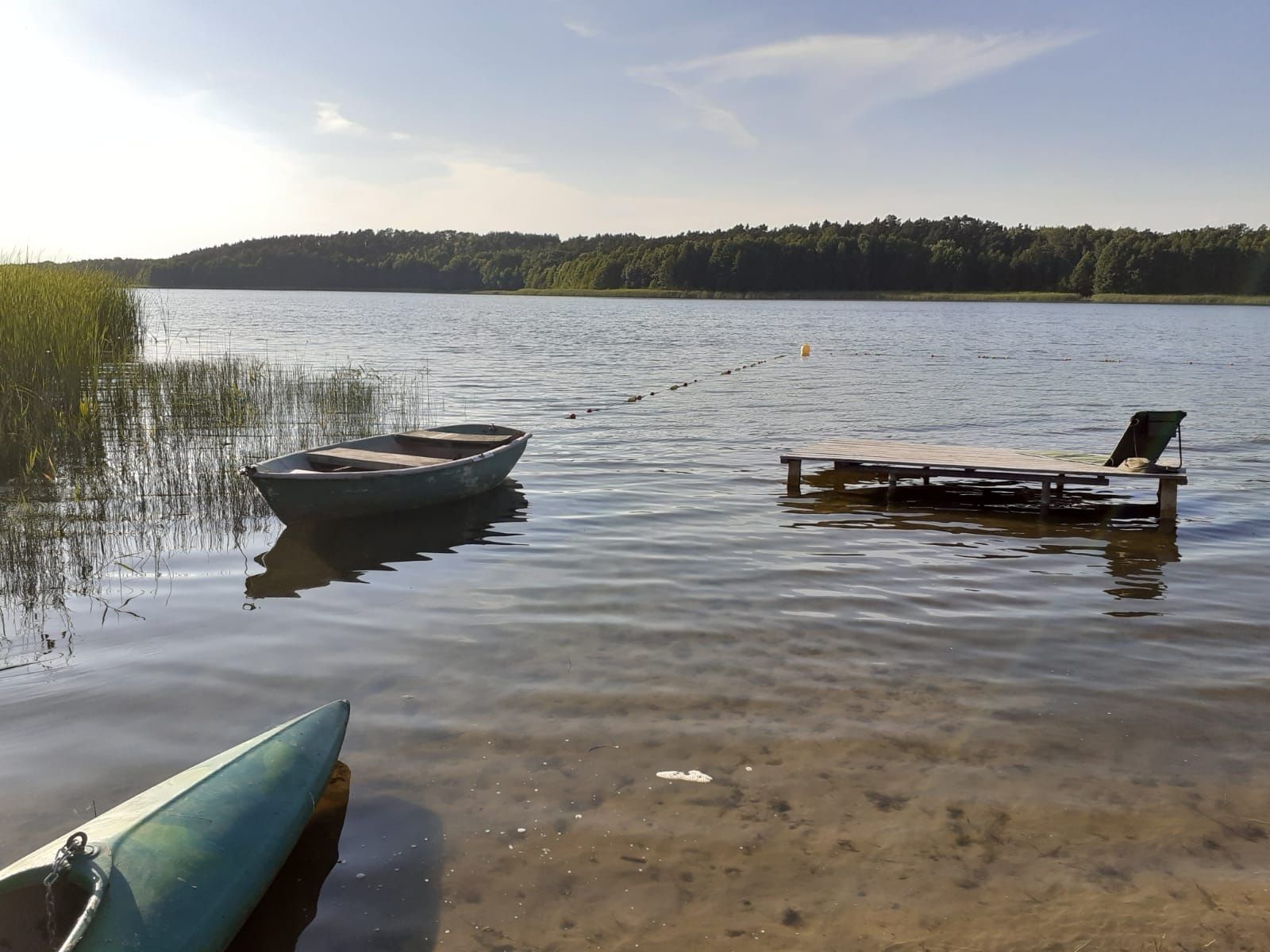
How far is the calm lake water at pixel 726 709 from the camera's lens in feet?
12.5

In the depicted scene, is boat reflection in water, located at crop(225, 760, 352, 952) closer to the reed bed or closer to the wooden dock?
the reed bed

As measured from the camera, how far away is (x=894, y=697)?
565 cm

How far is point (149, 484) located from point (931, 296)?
368 ft

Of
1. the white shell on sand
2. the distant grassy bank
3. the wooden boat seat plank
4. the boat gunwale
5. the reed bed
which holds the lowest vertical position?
the white shell on sand

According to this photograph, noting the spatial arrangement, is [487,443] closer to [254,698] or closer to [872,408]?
[254,698]

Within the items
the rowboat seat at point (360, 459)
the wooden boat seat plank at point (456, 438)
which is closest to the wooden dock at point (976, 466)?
the wooden boat seat plank at point (456, 438)

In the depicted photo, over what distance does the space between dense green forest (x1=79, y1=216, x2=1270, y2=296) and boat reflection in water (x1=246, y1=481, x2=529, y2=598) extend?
10888 cm

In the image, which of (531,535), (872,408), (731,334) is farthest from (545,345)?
(531,535)

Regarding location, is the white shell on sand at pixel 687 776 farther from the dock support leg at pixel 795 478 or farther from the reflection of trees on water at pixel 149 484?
the dock support leg at pixel 795 478

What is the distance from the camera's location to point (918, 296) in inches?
4473

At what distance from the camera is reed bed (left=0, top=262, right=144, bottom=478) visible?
11.1 metres

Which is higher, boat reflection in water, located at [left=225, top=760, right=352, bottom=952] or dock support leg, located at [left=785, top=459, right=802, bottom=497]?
dock support leg, located at [left=785, top=459, right=802, bottom=497]

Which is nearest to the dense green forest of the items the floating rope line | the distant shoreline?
the distant shoreline

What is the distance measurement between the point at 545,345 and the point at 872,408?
68.8 ft
